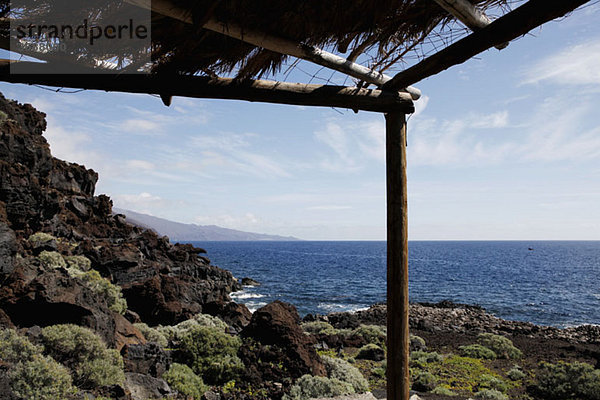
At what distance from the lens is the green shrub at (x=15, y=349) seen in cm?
594

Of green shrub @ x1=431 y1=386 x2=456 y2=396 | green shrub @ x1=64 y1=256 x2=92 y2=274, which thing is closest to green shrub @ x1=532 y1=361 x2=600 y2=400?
green shrub @ x1=431 y1=386 x2=456 y2=396

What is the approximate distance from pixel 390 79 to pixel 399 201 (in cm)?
123

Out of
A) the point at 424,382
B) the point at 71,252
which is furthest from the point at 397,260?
the point at 71,252

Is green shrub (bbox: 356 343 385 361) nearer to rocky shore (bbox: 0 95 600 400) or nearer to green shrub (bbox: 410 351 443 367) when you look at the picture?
rocky shore (bbox: 0 95 600 400)

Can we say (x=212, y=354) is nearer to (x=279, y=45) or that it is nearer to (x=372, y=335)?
(x=279, y=45)

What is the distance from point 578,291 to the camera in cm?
4838

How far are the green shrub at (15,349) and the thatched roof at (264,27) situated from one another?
18.0ft

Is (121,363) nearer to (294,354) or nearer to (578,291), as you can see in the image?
Result: (294,354)

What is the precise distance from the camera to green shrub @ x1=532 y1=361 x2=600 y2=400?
10.3m

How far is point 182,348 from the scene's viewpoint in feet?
33.0

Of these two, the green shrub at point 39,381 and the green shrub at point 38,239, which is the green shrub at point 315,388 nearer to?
the green shrub at point 39,381

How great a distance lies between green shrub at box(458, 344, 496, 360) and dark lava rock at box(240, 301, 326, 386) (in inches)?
353

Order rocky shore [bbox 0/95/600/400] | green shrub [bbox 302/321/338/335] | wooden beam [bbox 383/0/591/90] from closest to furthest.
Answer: wooden beam [bbox 383/0/591/90]
rocky shore [bbox 0/95/600/400]
green shrub [bbox 302/321/338/335]

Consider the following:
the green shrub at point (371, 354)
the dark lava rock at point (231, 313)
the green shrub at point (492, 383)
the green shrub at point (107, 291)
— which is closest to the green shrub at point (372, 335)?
the green shrub at point (371, 354)
